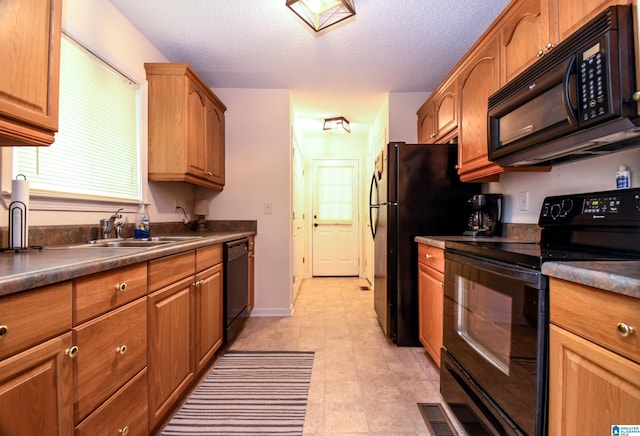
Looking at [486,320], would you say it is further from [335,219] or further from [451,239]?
[335,219]

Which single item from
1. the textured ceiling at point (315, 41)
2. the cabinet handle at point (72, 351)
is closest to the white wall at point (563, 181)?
the textured ceiling at point (315, 41)

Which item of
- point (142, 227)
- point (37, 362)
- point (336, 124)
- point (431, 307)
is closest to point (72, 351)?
point (37, 362)

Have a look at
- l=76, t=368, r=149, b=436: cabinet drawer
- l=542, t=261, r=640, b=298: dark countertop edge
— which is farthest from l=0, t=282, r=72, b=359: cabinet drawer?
l=542, t=261, r=640, b=298: dark countertop edge

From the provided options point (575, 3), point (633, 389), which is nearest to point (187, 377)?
point (633, 389)

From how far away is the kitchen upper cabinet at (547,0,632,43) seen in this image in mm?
1060

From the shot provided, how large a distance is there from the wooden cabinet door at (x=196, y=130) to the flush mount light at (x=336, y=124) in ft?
6.07

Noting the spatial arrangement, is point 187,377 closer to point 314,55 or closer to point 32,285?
point 32,285

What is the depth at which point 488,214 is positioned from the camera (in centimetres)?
208

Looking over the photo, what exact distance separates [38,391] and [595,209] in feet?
6.36

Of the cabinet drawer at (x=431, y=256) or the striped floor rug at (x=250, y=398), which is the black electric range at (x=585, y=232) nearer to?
the cabinet drawer at (x=431, y=256)

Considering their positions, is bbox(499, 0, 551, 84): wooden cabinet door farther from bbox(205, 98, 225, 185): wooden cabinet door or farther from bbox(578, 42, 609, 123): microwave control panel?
bbox(205, 98, 225, 185): wooden cabinet door

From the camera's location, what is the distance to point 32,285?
2.42 ft

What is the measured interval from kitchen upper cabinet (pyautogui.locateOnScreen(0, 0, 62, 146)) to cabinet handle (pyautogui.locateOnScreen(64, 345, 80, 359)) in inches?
27.9

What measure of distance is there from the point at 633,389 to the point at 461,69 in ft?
6.81
